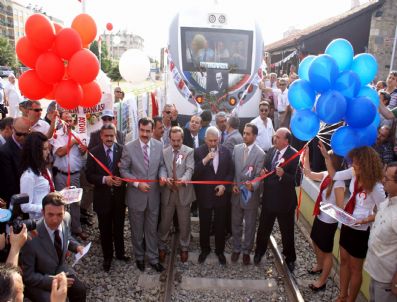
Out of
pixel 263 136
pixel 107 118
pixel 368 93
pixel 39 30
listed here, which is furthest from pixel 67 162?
pixel 368 93

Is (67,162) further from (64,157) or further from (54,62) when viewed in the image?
(54,62)

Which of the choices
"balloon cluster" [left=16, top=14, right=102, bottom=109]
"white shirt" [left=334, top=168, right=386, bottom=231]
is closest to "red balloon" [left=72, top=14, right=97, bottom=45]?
"balloon cluster" [left=16, top=14, right=102, bottom=109]

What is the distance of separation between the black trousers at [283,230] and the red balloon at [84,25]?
345 centimetres

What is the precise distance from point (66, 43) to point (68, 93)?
61 cm

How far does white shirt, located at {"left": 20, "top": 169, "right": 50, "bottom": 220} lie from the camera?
342 cm

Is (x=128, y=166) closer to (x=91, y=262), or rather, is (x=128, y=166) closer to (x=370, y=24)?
(x=91, y=262)

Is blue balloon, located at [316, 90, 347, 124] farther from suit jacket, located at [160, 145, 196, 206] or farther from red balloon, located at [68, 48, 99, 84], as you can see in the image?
red balloon, located at [68, 48, 99, 84]

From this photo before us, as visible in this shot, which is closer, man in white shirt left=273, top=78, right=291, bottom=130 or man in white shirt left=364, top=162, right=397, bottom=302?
man in white shirt left=364, top=162, right=397, bottom=302

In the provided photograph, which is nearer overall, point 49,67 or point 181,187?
point 49,67

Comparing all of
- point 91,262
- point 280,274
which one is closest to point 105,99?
point 91,262

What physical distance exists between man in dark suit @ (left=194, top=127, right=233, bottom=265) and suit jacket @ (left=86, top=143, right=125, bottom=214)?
3.55 ft

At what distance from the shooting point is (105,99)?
22.1 ft

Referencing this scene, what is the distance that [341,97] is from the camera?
11.4ft

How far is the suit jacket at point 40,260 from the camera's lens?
3041 mm
